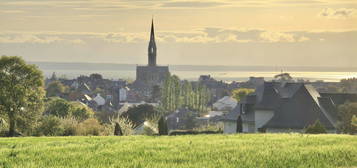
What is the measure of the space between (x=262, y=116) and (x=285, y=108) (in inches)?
150

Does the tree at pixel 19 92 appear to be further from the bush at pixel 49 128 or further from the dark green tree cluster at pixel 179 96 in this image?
the dark green tree cluster at pixel 179 96

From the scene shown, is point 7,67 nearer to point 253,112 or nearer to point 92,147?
point 253,112

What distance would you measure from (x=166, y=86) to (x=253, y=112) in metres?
102

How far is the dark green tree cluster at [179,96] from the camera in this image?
17538cm

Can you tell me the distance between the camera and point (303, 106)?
69062 millimetres

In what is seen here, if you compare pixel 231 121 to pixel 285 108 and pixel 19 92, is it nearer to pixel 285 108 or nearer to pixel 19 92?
pixel 285 108

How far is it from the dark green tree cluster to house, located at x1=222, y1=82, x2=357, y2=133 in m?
100

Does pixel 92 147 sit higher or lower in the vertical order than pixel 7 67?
lower

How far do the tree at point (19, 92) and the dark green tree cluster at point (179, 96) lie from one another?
113m

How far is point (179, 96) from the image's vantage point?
6919 inches

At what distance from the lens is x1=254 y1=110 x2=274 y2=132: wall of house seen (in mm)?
70812

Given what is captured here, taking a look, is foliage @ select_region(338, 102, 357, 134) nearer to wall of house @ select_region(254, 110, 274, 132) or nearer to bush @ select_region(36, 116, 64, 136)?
wall of house @ select_region(254, 110, 274, 132)

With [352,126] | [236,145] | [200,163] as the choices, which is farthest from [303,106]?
[200,163]

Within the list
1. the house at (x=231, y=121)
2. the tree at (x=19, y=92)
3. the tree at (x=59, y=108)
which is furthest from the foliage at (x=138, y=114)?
the tree at (x=19, y=92)
